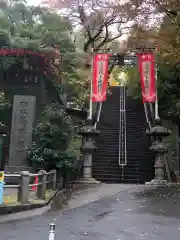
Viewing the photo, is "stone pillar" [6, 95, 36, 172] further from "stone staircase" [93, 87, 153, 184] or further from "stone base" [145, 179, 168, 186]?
"stone base" [145, 179, 168, 186]

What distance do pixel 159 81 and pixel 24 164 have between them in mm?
12907

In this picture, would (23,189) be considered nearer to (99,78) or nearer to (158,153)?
(158,153)

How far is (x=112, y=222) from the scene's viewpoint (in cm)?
875

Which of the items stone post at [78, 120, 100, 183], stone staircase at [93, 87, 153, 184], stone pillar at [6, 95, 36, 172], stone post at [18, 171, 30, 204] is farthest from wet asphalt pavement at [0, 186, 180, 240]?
stone pillar at [6, 95, 36, 172]

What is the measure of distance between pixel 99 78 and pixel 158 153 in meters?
5.85

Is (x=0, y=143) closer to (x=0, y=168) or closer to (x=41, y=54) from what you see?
(x=0, y=168)

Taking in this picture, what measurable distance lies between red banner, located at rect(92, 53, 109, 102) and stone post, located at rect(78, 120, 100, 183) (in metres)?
1.72

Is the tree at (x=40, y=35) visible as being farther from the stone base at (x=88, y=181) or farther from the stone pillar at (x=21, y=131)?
the stone base at (x=88, y=181)

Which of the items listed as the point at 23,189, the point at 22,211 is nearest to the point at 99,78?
the point at 23,189

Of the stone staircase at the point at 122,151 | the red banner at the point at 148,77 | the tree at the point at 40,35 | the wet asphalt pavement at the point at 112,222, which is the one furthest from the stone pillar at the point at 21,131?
the red banner at the point at 148,77

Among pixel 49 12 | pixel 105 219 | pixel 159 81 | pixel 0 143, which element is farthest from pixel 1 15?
pixel 105 219

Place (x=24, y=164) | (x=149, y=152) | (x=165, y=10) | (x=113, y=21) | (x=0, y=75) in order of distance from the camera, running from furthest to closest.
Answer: (x=113, y=21), (x=0, y=75), (x=149, y=152), (x=165, y=10), (x=24, y=164)

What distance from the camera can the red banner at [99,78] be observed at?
64.4 ft

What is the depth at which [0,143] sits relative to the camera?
18969mm
